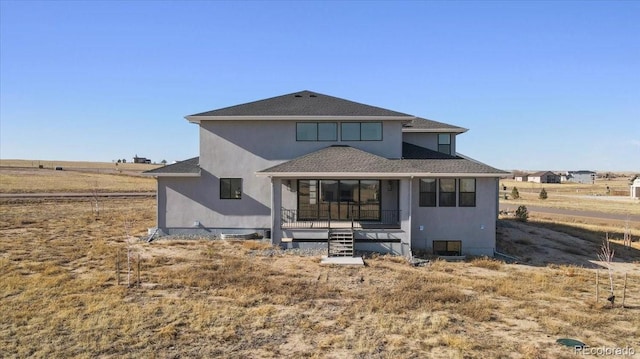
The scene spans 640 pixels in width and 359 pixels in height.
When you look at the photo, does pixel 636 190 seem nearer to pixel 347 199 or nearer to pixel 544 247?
pixel 544 247

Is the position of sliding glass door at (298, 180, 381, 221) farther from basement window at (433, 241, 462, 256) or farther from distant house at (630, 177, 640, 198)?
distant house at (630, 177, 640, 198)

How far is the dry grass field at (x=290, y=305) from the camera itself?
838 centimetres

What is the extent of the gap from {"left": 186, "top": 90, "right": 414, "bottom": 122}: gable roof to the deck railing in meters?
5.11

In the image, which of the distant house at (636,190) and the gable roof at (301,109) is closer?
the gable roof at (301,109)

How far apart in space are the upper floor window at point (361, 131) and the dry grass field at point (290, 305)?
6791 millimetres

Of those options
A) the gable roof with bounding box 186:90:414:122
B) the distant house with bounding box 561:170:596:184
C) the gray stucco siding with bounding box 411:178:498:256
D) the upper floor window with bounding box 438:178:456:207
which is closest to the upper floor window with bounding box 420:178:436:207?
the gray stucco siding with bounding box 411:178:498:256

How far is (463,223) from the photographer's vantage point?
1819cm

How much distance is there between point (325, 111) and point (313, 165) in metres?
3.86

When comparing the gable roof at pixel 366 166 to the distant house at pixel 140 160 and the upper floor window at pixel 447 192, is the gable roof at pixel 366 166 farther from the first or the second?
the distant house at pixel 140 160

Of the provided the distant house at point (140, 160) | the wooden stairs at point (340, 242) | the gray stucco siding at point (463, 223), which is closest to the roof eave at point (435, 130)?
the gray stucco siding at point (463, 223)

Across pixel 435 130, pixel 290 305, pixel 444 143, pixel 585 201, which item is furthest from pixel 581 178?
pixel 290 305

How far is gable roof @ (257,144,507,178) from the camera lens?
17359 millimetres

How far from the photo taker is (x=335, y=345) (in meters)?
8.45

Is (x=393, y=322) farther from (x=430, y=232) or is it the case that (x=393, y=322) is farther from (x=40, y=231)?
(x=40, y=231)
